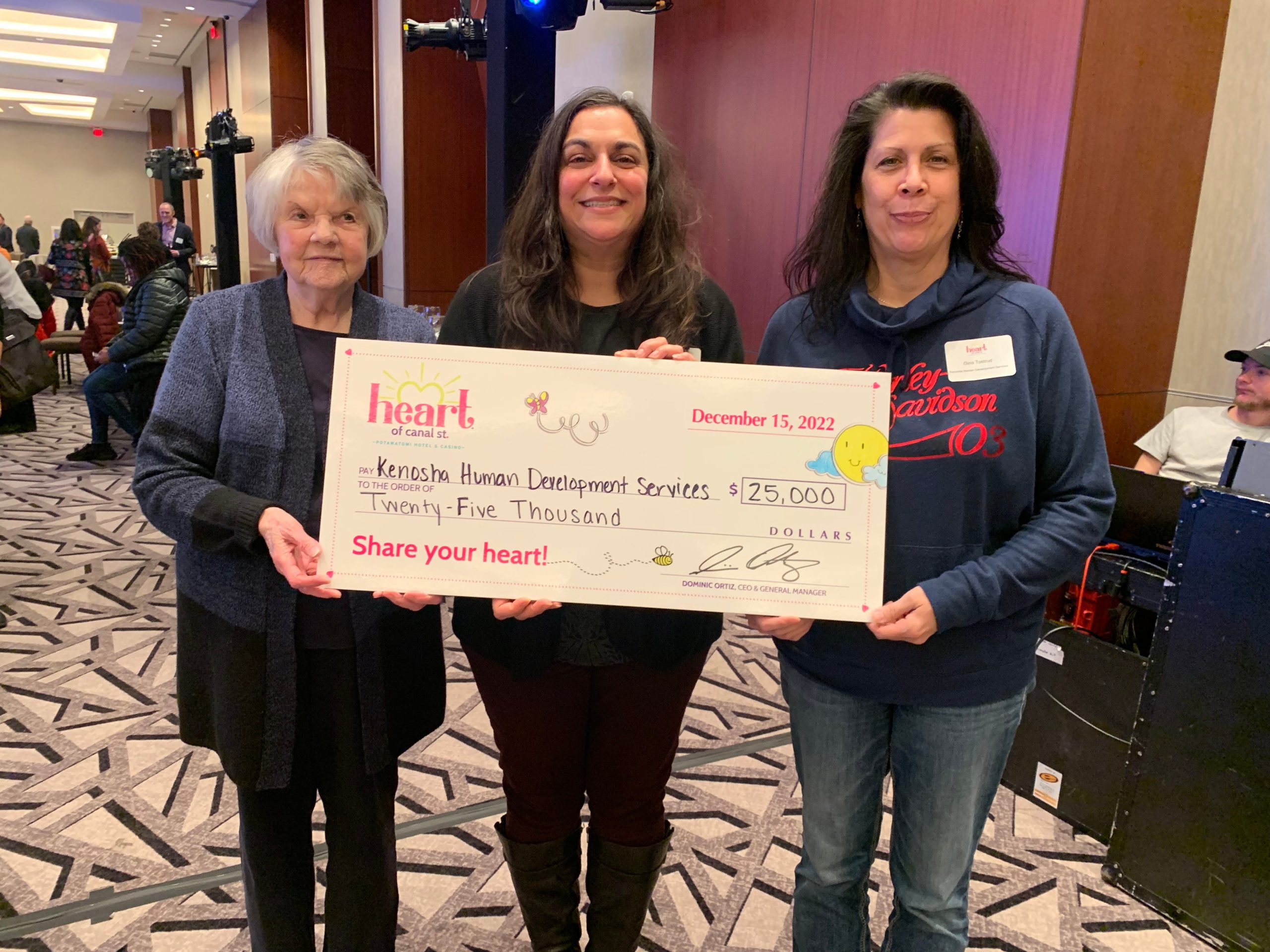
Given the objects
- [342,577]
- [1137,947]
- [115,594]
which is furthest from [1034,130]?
[115,594]

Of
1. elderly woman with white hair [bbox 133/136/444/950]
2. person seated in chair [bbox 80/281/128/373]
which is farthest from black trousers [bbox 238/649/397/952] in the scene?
person seated in chair [bbox 80/281/128/373]

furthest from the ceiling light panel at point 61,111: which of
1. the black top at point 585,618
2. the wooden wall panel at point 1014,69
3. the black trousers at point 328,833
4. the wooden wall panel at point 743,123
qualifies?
the black trousers at point 328,833

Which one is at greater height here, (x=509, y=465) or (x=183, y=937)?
(x=509, y=465)

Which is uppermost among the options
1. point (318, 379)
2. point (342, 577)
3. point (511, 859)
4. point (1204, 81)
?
point (1204, 81)

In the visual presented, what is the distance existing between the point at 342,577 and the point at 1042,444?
1.04 m

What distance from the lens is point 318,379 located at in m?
1.34

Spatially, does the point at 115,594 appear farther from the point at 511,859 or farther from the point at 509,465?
the point at 509,465

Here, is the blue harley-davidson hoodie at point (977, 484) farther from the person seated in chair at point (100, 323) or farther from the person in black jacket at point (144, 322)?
the person seated in chair at point (100, 323)


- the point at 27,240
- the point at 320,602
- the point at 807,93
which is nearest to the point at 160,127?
the point at 27,240

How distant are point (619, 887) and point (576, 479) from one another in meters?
0.78

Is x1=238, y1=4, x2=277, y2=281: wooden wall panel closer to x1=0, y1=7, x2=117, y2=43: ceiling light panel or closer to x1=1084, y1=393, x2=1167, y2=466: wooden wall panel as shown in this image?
x1=0, y1=7, x2=117, y2=43: ceiling light panel

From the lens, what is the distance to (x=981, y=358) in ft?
3.89

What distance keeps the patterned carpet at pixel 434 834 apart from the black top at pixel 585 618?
92 cm

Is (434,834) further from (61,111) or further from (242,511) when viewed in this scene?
(61,111)
